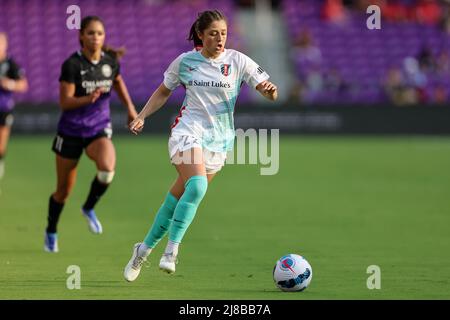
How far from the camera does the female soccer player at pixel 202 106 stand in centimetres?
848

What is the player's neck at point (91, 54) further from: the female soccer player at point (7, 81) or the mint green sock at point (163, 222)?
the female soccer player at point (7, 81)

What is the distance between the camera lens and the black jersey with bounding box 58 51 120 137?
1055 centimetres

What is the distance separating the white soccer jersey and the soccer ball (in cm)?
116

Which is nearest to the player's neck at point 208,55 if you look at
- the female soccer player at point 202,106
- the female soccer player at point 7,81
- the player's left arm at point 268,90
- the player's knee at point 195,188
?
the female soccer player at point 202,106

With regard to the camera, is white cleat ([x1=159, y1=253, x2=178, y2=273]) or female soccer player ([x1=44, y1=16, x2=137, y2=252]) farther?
female soccer player ([x1=44, y1=16, x2=137, y2=252])

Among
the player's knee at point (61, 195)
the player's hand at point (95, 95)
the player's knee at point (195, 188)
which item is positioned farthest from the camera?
the player's knee at point (61, 195)

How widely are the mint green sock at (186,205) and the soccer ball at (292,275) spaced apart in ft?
2.67

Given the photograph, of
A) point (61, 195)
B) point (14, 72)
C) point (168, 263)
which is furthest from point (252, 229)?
point (14, 72)

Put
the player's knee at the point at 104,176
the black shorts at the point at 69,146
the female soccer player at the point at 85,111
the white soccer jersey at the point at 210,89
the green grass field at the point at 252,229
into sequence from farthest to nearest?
1. the player's knee at the point at 104,176
2. the black shorts at the point at 69,146
3. the female soccer player at the point at 85,111
4. the white soccer jersey at the point at 210,89
5. the green grass field at the point at 252,229

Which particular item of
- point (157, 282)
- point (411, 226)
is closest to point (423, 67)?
point (411, 226)

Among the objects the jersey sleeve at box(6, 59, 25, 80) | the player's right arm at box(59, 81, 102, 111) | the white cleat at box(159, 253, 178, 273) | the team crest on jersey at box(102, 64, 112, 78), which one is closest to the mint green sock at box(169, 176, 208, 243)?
the white cleat at box(159, 253, 178, 273)

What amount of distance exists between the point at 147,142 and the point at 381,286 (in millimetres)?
18384

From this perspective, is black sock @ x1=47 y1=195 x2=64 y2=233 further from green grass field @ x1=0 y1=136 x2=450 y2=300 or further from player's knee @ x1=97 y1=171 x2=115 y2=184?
player's knee @ x1=97 y1=171 x2=115 y2=184

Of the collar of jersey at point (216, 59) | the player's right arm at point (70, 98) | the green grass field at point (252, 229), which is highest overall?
the collar of jersey at point (216, 59)
